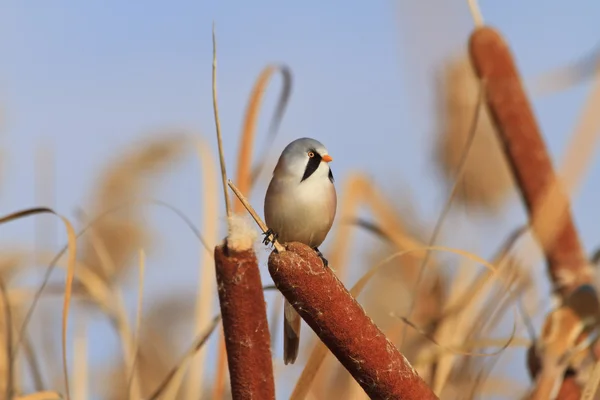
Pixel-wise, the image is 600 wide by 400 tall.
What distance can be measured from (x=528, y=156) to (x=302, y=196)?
4.09 feet

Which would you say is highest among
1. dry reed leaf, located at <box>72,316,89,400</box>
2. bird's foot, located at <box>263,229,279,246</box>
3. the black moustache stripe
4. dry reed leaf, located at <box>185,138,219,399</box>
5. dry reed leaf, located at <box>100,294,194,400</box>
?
the black moustache stripe

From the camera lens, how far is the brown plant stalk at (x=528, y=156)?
2715mm

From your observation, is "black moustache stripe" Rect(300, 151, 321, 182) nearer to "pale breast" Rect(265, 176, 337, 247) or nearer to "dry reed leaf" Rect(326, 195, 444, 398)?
"pale breast" Rect(265, 176, 337, 247)

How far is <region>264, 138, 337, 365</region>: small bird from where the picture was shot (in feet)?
5.67

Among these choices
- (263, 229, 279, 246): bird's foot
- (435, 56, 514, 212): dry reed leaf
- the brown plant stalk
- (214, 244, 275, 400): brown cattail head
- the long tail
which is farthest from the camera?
(435, 56, 514, 212): dry reed leaf

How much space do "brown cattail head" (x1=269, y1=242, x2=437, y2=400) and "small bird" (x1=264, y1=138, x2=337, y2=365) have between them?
362 millimetres

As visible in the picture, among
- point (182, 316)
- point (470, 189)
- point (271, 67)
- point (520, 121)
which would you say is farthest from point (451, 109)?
point (271, 67)

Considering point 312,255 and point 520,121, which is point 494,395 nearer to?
point 520,121

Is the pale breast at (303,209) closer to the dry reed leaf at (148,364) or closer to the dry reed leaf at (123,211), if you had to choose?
the dry reed leaf at (148,364)

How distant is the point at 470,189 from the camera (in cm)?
496

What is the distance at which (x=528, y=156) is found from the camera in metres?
2.75

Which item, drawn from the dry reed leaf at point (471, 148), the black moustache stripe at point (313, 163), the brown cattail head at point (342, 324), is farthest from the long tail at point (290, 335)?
the dry reed leaf at point (471, 148)

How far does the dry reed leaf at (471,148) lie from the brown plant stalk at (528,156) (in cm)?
170

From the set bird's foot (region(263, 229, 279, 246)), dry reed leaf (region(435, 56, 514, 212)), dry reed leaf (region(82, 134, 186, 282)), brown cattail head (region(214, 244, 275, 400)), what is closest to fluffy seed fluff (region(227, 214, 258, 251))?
brown cattail head (region(214, 244, 275, 400))
